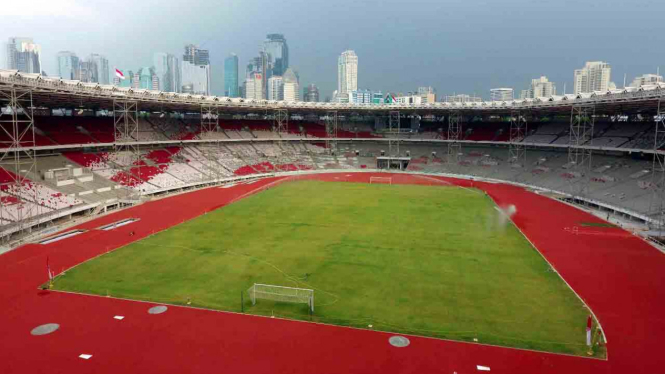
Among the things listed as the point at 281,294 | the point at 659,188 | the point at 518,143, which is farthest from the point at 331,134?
the point at 281,294

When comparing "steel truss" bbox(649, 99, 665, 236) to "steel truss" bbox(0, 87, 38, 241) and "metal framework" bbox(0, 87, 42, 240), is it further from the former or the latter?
"steel truss" bbox(0, 87, 38, 241)

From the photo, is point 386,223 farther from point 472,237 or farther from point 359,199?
point 359,199

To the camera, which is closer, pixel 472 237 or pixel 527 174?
pixel 472 237

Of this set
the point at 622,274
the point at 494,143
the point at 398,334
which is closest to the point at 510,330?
the point at 398,334

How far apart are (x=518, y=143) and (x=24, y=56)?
183097 mm

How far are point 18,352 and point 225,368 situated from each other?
8332 mm

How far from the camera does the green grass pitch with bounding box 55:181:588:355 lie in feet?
61.7

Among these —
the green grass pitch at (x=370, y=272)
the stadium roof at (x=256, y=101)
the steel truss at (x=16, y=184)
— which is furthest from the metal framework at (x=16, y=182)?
the green grass pitch at (x=370, y=272)

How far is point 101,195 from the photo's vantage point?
43.5 meters

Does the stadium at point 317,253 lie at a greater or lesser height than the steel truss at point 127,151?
lesser

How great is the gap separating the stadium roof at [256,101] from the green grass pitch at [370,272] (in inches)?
648

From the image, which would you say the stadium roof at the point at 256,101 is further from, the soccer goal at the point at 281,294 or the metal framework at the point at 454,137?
the soccer goal at the point at 281,294

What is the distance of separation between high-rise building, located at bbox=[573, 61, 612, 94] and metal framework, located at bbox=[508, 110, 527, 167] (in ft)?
307

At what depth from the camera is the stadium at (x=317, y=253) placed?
16578 millimetres
